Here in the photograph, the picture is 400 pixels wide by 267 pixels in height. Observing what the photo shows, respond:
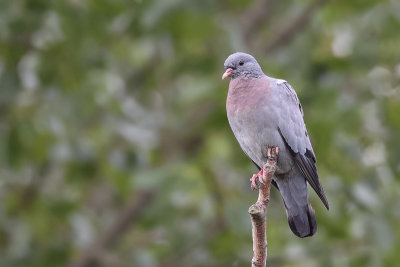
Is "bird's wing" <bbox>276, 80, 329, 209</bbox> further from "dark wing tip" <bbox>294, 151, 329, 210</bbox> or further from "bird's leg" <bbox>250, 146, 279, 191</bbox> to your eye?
"bird's leg" <bbox>250, 146, 279, 191</bbox>

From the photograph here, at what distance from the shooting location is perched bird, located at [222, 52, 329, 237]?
15.3 feet

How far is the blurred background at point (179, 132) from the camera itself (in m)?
6.91

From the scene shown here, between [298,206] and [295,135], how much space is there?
1.26 feet

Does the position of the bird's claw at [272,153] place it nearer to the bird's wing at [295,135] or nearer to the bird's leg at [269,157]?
the bird's leg at [269,157]

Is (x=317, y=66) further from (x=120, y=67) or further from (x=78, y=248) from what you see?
(x=78, y=248)

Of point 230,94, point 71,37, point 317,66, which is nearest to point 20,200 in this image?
point 71,37

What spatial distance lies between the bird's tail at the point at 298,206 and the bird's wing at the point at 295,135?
4.8 inches

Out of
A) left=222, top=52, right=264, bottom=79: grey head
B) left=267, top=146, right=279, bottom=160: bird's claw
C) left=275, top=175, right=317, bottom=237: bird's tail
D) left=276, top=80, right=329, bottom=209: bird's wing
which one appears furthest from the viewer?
left=222, top=52, right=264, bottom=79: grey head

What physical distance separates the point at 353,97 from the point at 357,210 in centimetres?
129

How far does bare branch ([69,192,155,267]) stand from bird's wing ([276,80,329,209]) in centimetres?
326

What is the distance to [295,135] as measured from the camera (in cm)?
477

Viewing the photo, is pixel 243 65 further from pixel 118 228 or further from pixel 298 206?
pixel 118 228

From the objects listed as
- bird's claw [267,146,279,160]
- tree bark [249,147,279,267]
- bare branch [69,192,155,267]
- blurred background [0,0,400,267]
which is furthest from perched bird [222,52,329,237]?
bare branch [69,192,155,267]

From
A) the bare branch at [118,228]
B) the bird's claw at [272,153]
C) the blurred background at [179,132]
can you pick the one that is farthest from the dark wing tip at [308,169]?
the bare branch at [118,228]
